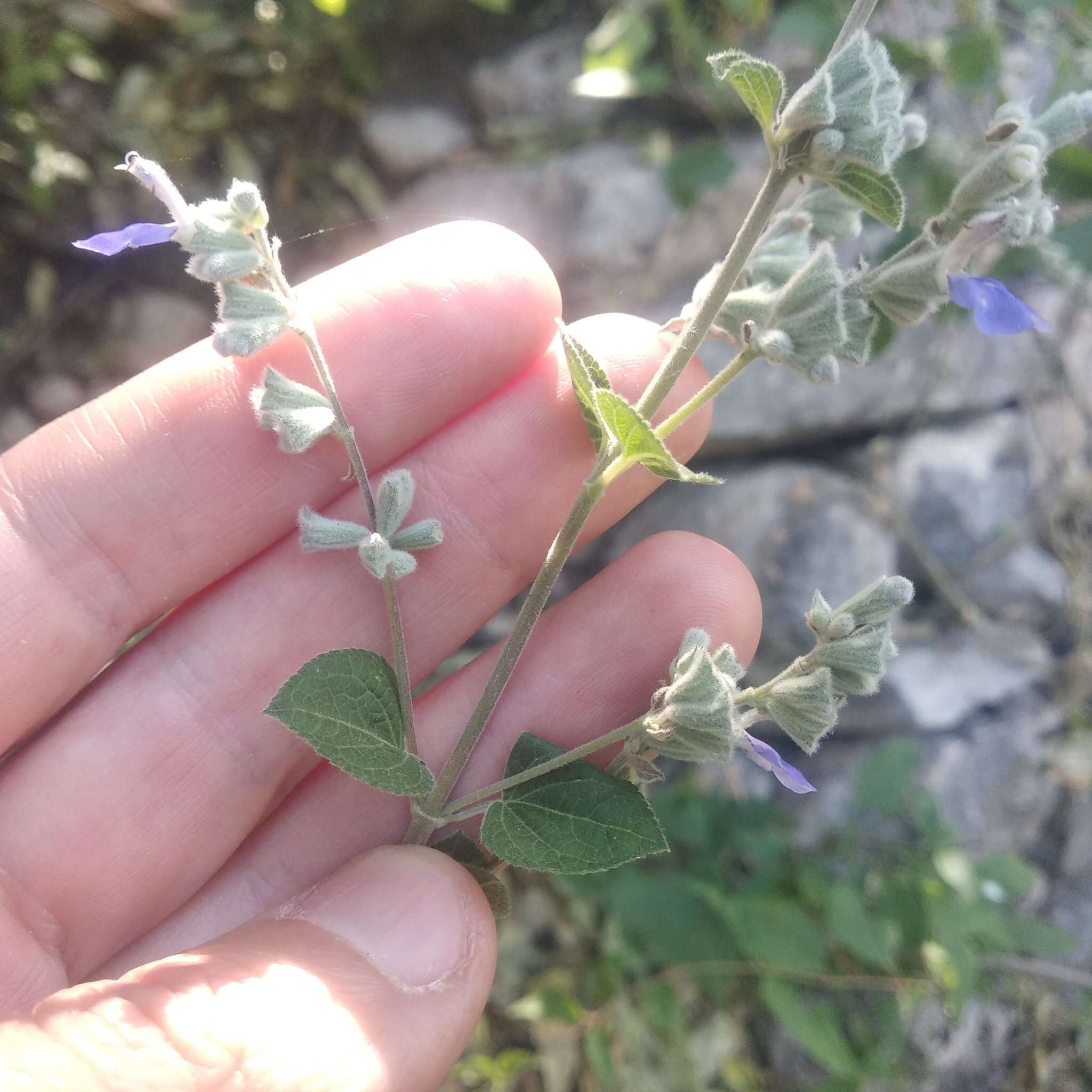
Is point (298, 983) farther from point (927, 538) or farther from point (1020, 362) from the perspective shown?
point (1020, 362)

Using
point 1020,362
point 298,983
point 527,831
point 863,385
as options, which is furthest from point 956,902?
point 1020,362

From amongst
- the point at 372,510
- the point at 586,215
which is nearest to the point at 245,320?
the point at 372,510

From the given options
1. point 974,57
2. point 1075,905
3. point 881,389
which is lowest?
point 1075,905

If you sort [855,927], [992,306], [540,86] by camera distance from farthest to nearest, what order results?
[540,86], [855,927], [992,306]

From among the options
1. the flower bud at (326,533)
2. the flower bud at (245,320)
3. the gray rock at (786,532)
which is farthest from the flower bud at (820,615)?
the gray rock at (786,532)

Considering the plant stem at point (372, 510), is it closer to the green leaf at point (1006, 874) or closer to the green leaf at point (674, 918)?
the green leaf at point (674, 918)

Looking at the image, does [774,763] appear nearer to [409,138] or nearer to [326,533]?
[326,533]
